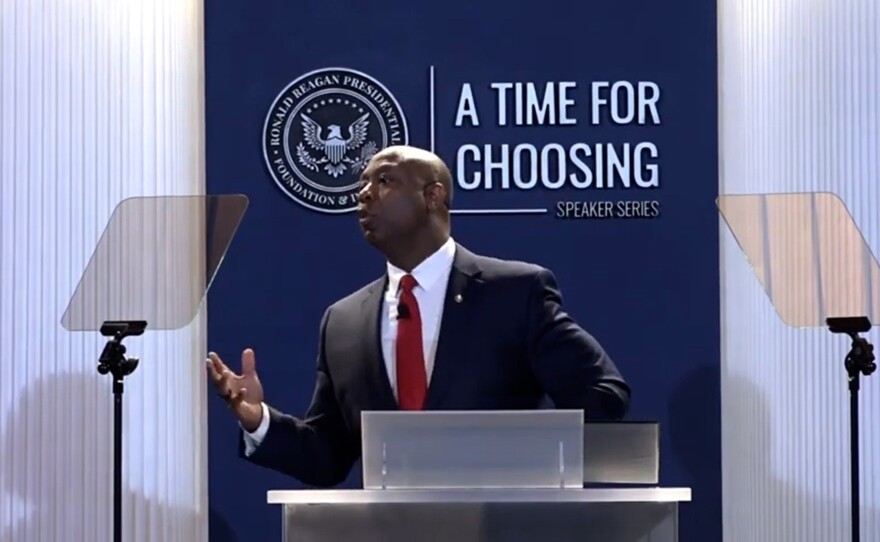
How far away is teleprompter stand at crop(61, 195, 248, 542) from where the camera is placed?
3.82 metres

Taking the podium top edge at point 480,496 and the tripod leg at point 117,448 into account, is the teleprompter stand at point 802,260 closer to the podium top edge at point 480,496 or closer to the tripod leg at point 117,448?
the podium top edge at point 480,496

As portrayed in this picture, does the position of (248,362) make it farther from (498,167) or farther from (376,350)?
(498,167)

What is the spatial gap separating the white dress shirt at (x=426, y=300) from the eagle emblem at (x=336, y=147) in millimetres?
1174

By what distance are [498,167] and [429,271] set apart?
1200 mm

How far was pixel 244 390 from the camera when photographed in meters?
3.64

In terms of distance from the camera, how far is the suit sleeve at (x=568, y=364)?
13.2ft

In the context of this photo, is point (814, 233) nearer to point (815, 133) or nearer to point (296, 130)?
point (815, 133)

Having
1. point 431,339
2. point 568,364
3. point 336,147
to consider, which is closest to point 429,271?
point 431,339

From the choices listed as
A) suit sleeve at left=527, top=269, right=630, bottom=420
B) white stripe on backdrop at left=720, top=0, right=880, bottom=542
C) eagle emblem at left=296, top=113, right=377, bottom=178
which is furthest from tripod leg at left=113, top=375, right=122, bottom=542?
white stripe on backdrop at left=720, top=0, right=880, bottom=542

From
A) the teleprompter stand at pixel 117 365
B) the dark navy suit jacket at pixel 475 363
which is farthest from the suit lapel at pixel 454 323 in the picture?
the teleprompter stand at pixel 117 365

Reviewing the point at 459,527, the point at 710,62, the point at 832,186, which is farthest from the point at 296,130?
the point at 459,527

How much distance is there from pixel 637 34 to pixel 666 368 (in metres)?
1.22

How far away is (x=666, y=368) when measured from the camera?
5277mm

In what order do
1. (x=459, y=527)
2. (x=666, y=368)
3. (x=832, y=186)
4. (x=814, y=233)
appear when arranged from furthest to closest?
(x=666, y=368), (x=832, y=186), (x=814, y=233), (x=459, y=527)
